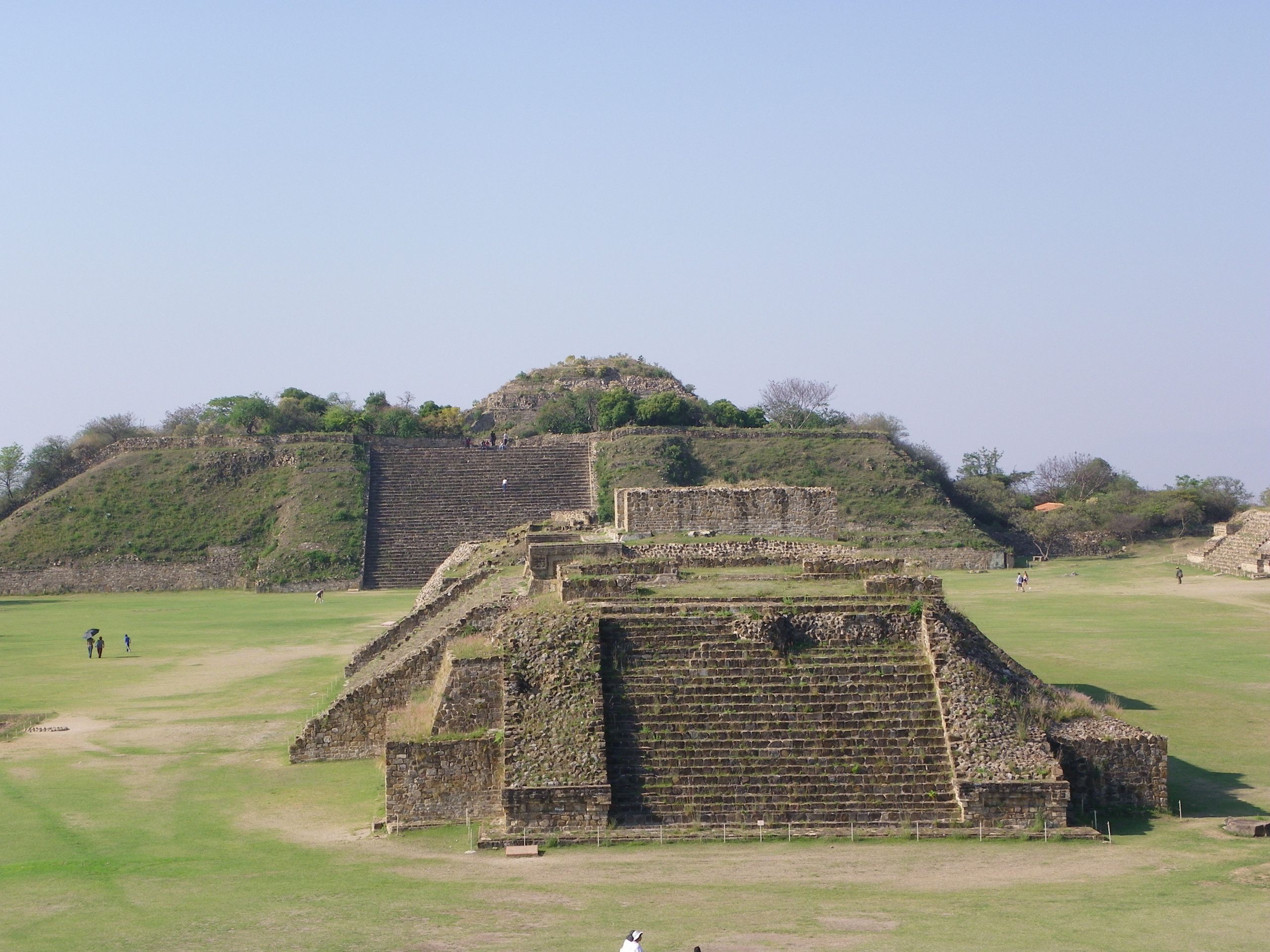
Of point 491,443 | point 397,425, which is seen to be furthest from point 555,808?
point 397,425

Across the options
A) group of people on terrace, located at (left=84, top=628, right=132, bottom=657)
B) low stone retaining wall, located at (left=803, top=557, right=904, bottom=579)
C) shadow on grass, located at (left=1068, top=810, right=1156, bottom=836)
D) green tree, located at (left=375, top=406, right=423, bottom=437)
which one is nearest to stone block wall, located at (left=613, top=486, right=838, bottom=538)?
low stone retaining wall, located at (left=803, top=557, right=904, bottom=579)

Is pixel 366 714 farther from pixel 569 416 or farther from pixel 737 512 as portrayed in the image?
pixel 569 416

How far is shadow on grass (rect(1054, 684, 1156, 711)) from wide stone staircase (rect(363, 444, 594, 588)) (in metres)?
34.7

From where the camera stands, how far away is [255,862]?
52.6 ft

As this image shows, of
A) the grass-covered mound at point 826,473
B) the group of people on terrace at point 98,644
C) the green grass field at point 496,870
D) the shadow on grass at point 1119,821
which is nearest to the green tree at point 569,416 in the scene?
the grass-covered mound at point 826,473

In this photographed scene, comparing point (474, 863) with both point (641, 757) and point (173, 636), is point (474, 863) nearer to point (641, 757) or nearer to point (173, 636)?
point (641, 757)

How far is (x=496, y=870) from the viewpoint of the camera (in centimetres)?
1521

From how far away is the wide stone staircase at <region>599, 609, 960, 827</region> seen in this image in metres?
16.5

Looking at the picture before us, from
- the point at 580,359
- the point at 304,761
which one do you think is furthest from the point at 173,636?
the point at 580,359

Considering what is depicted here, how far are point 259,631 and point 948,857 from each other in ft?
95.1

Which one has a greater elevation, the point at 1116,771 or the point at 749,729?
the point at 749,729

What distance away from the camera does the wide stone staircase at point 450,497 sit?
5847 centimetres

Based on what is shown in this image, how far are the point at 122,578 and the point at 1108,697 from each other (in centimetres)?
4471

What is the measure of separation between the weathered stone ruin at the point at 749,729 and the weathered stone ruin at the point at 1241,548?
33881mm
